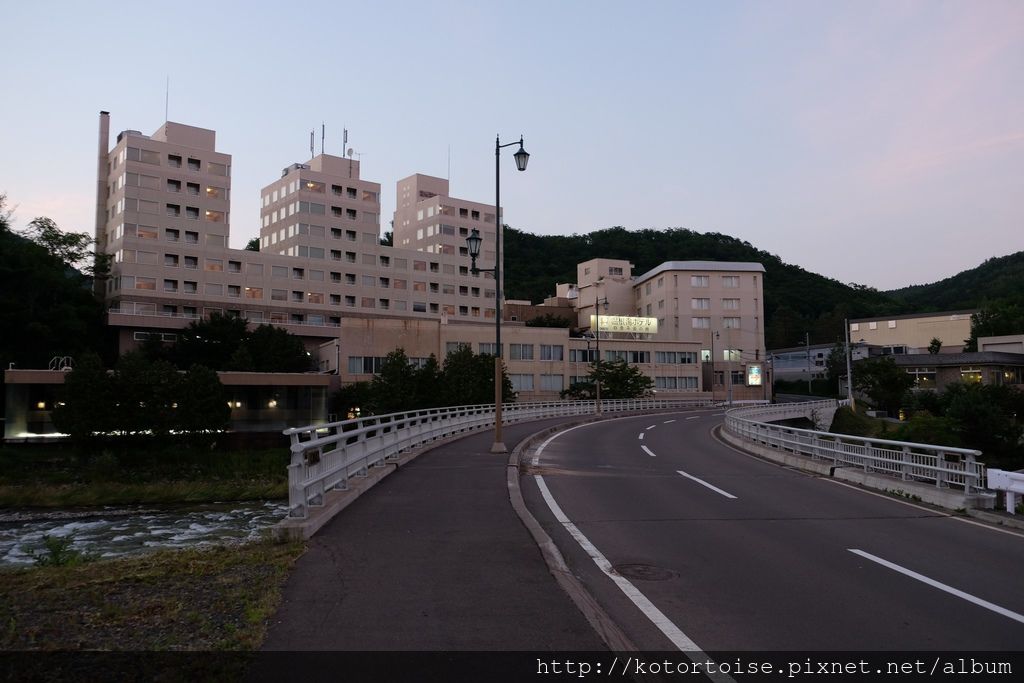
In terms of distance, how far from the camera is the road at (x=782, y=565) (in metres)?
5.48

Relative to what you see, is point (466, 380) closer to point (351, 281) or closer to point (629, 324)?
point (351, 281)

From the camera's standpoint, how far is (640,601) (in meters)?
6.16

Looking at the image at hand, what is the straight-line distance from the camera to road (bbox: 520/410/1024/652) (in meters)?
5.48

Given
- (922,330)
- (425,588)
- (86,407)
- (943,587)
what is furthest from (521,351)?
(922,330)

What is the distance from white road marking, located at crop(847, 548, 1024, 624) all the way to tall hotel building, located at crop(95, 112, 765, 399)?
61.4 metres

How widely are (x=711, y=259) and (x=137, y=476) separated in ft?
456

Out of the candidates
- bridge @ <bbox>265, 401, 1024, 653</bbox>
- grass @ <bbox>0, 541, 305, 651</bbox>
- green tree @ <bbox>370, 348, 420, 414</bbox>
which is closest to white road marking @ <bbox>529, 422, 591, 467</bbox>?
bridge @ <bbox>265, 401, 1024, 653</bbox>

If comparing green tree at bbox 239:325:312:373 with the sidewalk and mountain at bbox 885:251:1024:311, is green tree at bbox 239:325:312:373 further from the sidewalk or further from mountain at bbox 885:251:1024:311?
mountain at bbox 885:251:1024:311

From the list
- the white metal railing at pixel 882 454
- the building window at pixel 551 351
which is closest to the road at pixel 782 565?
the white metal railing at pixel 882 454

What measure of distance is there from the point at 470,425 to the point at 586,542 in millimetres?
24110

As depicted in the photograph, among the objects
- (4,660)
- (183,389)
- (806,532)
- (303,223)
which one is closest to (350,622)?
(4,660)

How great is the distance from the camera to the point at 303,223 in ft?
274

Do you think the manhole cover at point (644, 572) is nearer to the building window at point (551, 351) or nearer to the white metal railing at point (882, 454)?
the white metal railing at point (882, 454)

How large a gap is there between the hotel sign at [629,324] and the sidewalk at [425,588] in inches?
3211
